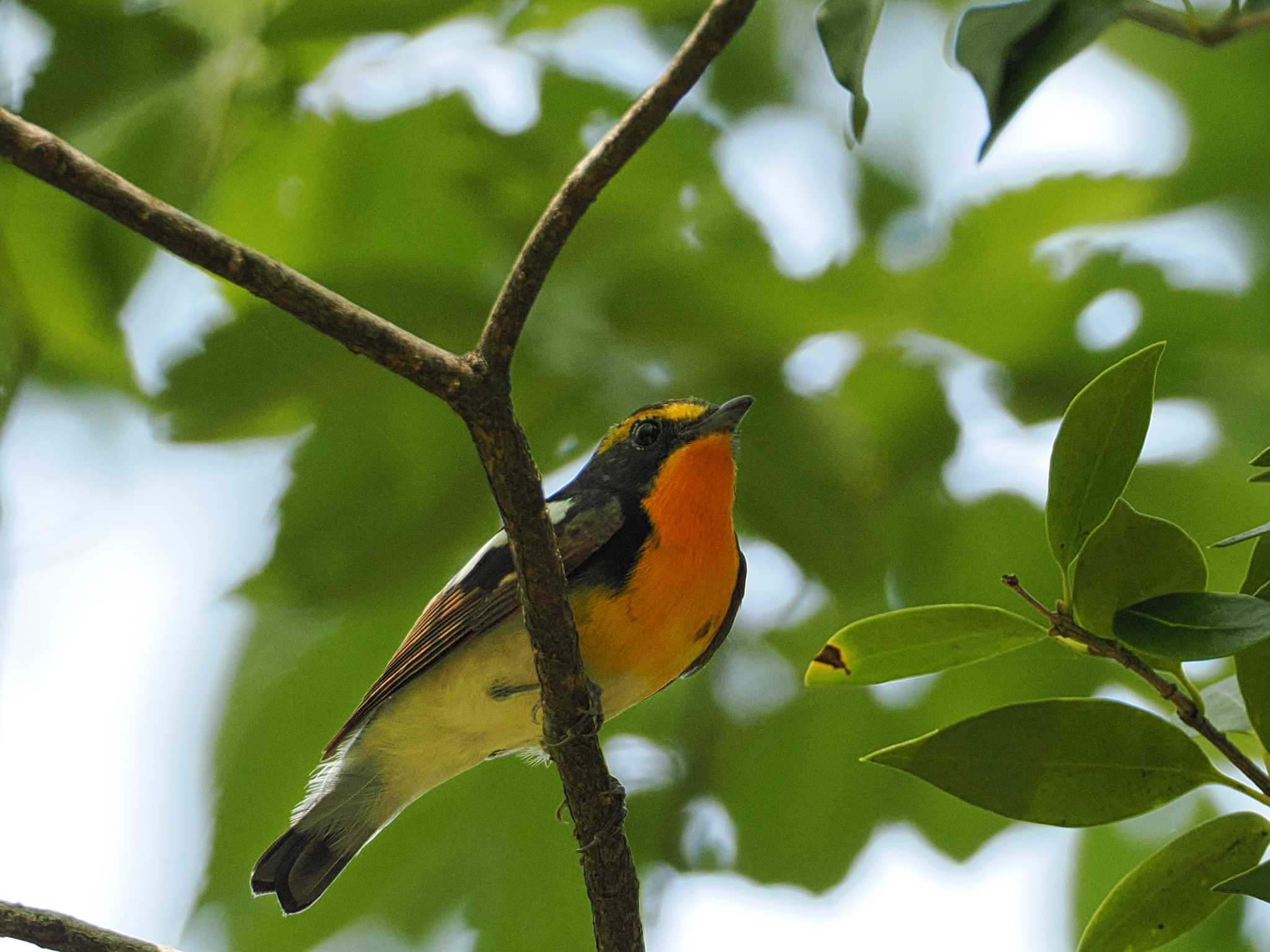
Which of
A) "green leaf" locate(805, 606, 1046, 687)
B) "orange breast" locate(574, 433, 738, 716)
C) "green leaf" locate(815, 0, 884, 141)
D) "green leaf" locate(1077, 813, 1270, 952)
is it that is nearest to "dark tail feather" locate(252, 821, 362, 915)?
"orange breast" locate(574, 433, 738, 716)

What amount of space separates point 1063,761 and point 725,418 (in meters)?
1.77

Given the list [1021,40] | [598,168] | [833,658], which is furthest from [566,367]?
[1021,40]

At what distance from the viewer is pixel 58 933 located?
2.18 metres

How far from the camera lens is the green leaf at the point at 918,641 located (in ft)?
4.84

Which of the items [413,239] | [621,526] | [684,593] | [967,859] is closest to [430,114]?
[413,239]

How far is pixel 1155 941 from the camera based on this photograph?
61.4 inches

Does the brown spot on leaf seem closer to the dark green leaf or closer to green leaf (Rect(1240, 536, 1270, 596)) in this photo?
green leaf (Rect(1240, 536, 1270, 596))

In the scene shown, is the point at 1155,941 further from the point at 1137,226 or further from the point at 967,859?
the point at 1137,226

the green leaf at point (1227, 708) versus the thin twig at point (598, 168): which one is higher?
the thin twig at point (598, 168)

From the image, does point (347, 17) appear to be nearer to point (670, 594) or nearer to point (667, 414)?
point (667, 414)

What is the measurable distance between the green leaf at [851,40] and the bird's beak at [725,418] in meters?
1.81

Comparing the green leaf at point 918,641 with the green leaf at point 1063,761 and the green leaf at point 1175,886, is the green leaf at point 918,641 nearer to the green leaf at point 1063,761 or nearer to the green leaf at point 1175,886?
the green leaf at point 1063,761

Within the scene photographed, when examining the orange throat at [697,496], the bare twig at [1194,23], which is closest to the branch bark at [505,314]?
the bare twig at [1194,23]

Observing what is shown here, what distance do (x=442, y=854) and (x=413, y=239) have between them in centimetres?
173
